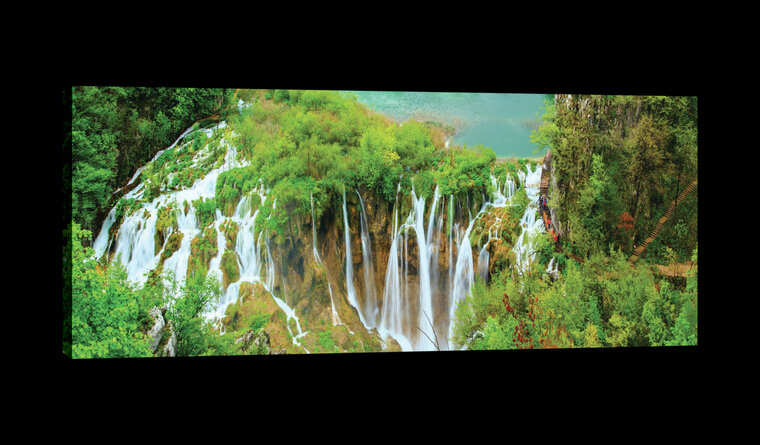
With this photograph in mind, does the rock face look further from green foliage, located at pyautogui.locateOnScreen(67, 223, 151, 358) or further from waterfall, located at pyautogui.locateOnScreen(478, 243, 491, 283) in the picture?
waterfall, located at pyautogui.locateOnScreen(478, 243, 491, 283)

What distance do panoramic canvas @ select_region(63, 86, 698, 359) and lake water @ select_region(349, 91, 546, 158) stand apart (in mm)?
18

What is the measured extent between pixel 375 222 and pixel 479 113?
139 centimetres

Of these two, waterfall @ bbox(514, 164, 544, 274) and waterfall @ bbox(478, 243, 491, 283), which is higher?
waterfall @ bbox(514, 164, 544, 274)

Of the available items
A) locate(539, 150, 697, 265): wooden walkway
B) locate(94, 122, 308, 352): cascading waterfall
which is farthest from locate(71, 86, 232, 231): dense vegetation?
locate(539, 150, 697, 265): wooden walkway

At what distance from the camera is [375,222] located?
5.48 m

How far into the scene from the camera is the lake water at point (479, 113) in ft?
17.9

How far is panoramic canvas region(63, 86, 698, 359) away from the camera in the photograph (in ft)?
17.1

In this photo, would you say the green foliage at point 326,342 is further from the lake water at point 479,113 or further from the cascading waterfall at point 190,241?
the lake water at point 479,113

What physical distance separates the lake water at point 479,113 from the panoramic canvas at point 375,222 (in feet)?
0.06

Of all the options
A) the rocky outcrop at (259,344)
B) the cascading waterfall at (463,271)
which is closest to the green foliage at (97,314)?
the rocky outcrop at (259,344)

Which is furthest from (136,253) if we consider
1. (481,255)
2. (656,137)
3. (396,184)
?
(656,137)

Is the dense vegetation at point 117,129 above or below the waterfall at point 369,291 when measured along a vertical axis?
above

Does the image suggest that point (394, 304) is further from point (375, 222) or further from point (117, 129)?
point (117, 129)

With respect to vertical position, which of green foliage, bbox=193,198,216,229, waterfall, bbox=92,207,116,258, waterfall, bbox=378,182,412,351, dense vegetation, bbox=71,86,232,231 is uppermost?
dense vegetation, bbox=71,86,232,231
